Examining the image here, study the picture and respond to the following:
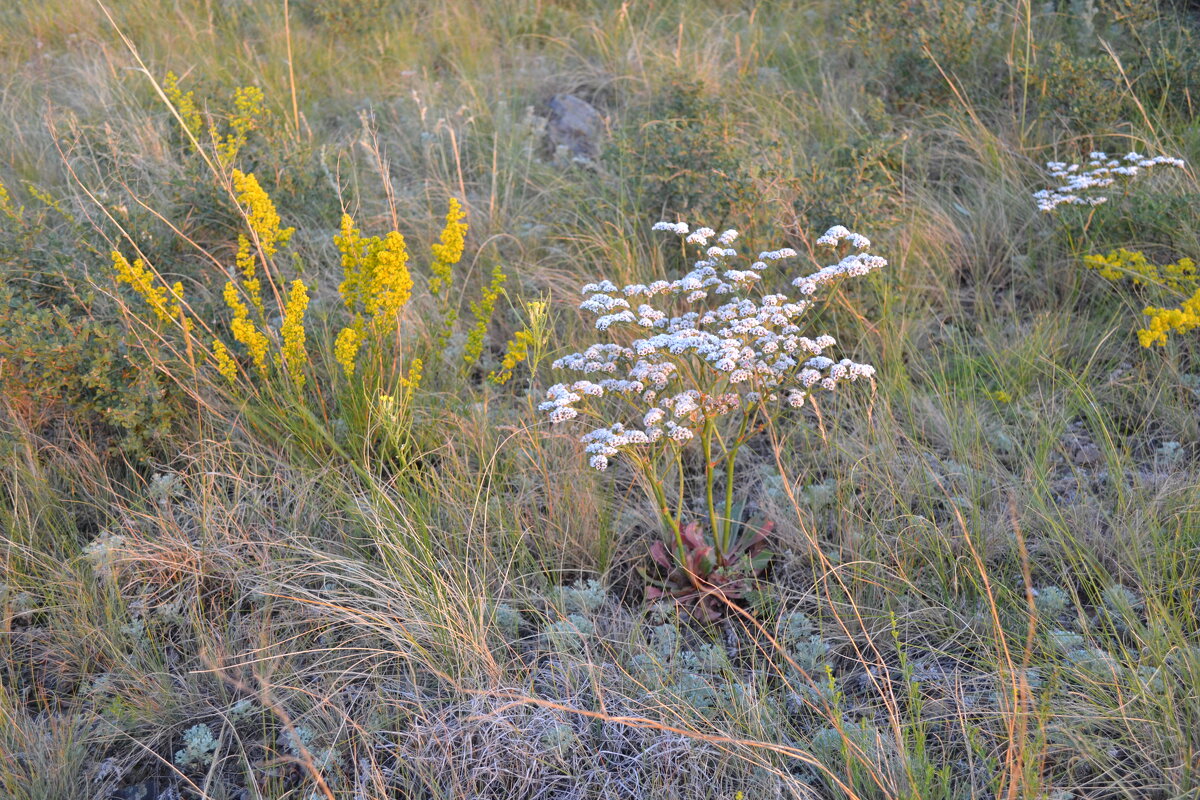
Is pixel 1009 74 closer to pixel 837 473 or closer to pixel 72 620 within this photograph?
pixel 837 473

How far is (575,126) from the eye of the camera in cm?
504

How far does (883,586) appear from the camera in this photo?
2305 millimetres

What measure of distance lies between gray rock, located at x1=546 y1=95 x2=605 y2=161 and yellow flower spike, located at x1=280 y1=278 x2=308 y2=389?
8.01 feet

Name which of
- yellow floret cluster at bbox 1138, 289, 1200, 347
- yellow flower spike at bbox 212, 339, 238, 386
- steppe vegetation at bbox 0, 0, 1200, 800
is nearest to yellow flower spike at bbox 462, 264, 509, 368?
steppe vegetation at bbox 0, 0, 1200, 800

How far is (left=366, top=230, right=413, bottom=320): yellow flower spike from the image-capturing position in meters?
2.54

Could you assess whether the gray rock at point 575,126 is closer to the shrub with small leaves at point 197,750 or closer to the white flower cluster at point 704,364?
the white flower cluster at point 704,364

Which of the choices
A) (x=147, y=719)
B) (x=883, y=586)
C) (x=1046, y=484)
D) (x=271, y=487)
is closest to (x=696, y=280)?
(x=883, y=586)

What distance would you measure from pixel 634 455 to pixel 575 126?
333cm

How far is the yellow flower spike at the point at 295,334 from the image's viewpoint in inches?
103

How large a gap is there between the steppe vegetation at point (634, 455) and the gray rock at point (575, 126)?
262mm

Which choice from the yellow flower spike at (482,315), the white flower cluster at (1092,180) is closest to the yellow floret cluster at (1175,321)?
the white flower cluster at (1092,180)

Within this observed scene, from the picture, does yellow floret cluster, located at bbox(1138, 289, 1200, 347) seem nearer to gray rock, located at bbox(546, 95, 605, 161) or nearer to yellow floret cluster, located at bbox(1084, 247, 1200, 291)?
yellow floret cluster, located at bbox(1084, 247, 1200, 291)

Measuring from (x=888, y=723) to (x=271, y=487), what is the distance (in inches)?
73.5

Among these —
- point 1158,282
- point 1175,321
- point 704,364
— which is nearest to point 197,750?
point 704,364
